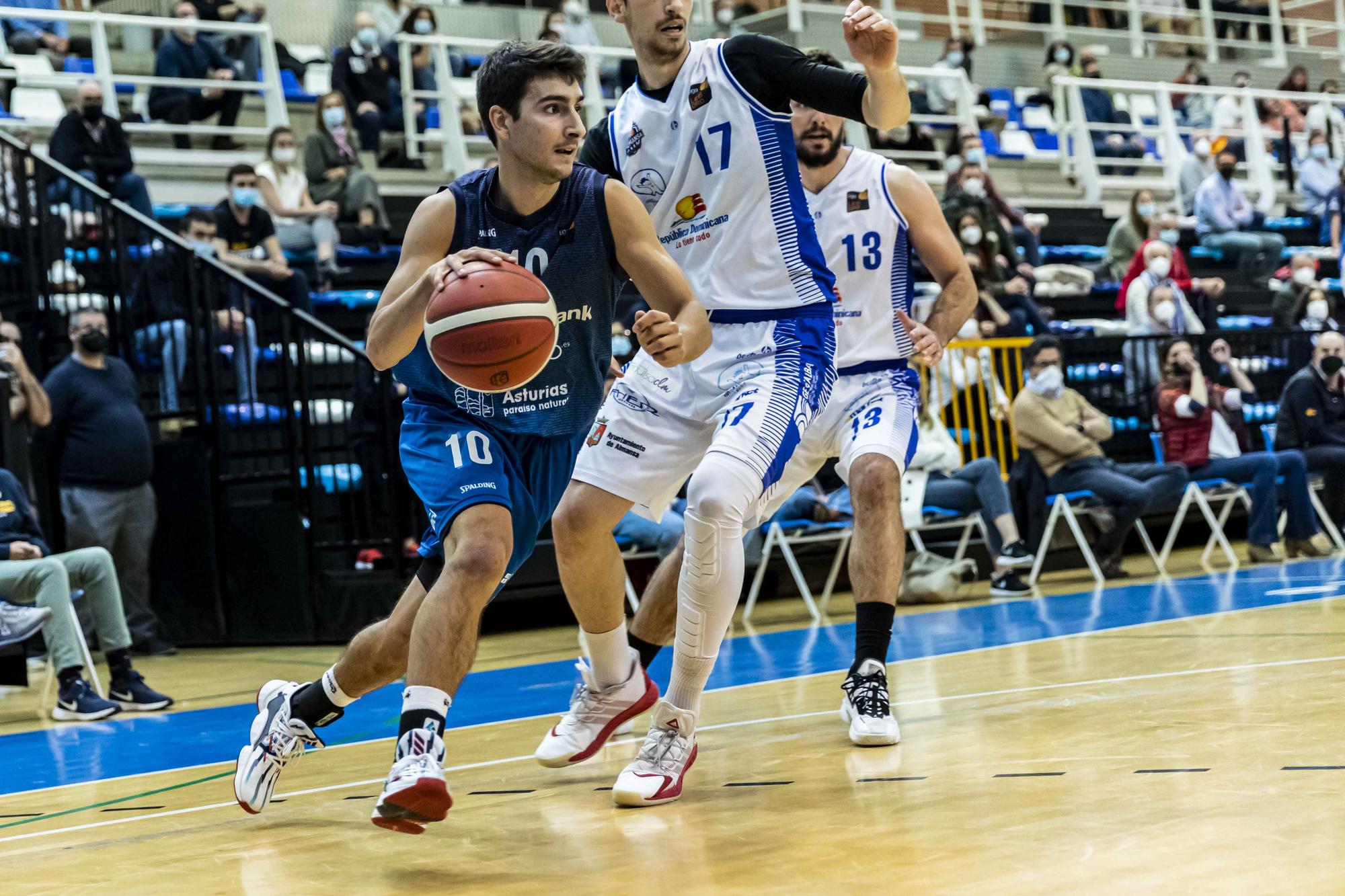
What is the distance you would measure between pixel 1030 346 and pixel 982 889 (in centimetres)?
868

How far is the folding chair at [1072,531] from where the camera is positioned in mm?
10641

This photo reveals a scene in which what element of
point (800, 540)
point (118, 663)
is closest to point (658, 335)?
point (118, 663)

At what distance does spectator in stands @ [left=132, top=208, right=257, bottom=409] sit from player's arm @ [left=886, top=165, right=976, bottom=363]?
5.07 m

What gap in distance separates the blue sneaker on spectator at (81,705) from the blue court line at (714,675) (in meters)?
0.13

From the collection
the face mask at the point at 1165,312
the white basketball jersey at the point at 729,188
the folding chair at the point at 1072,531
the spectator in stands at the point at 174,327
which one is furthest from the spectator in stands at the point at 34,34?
the white basketball jersey at the point at 729,188

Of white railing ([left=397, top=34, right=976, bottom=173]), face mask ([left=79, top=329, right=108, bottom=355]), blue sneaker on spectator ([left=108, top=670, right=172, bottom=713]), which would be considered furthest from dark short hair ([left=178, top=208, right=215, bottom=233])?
blue sneaker on spectator ([left=108, top=670, right=172, bottom=713])

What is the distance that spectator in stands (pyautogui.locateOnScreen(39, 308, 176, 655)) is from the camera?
368 inches

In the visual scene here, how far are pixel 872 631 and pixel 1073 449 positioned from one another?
6200 millimetres

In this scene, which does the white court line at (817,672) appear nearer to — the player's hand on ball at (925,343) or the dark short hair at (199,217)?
the player's hand on ball at (925,343)

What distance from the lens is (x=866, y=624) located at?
5090mm

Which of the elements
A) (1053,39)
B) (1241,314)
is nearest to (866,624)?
(1241,314)

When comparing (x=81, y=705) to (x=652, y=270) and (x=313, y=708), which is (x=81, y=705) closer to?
(x=313, y=708)

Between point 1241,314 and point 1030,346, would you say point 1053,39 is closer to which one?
point 1241,314

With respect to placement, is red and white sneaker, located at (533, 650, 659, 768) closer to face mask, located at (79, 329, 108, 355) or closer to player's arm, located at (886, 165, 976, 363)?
player's arm, located at (886, 165, 976, 363)
